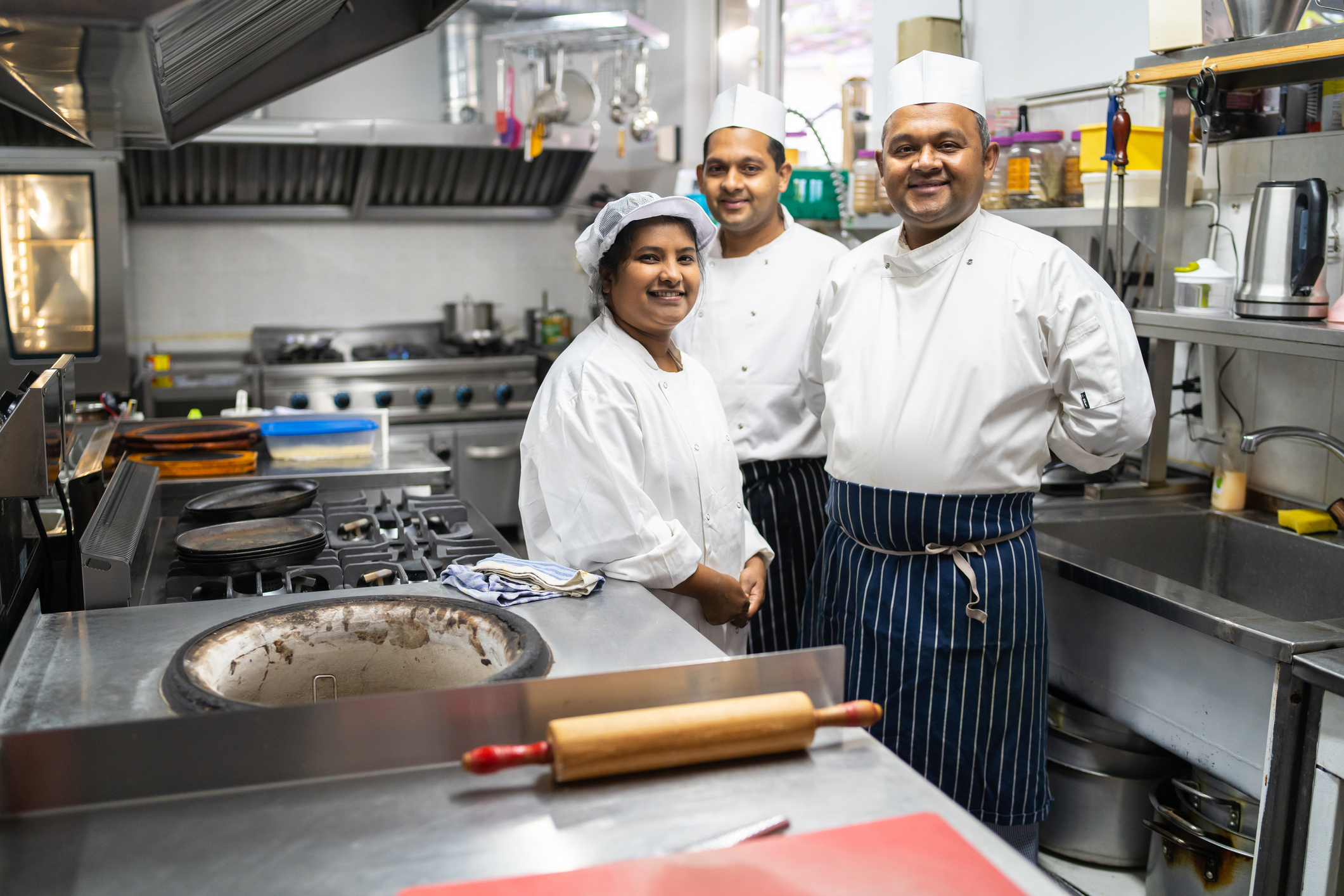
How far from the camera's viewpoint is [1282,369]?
2490mm

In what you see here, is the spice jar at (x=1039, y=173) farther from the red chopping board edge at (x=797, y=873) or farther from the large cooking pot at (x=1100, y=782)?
the red chopping board edge at (x=797, y=873)

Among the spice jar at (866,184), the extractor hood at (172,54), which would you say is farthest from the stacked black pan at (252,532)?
the spice jar at (866,184)

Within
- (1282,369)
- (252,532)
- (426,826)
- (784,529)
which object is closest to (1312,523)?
(1282,369)

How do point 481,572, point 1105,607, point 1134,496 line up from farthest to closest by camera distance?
point 1134,496, point 1105,607, point 481,572

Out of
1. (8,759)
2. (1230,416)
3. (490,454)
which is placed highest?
(1230,416)

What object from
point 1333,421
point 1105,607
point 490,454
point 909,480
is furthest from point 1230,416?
point 490,454

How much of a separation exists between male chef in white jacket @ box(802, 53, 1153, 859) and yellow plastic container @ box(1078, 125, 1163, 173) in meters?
0.64

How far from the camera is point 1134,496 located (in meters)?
2.63

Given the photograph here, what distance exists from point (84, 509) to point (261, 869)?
5.44 feet

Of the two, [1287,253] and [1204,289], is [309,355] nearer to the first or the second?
[1204,289]

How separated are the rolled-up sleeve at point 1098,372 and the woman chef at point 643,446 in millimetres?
623

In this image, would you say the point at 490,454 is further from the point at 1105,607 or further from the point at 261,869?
the point at 261,869

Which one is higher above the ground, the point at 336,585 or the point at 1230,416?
the point at 1230,416

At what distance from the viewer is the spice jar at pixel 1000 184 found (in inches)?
109
